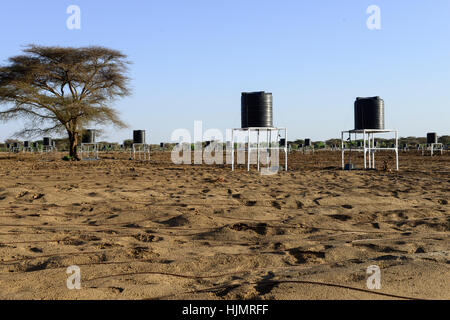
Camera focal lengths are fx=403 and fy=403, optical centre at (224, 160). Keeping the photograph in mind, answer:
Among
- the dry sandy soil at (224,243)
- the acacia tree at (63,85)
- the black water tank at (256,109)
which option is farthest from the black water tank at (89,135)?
the dry sandy soil at (224,243)

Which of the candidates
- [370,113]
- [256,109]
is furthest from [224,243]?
[370,113]

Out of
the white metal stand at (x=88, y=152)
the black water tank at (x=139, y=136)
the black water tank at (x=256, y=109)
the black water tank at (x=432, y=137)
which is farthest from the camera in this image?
the white metal stand at (x=88, y=152)

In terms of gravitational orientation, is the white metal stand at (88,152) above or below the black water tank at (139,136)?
below

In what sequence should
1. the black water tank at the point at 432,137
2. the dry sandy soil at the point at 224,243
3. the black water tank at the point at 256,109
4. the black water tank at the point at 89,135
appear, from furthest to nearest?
1. the black water tank at the point at 89,135
2. the black water tank at the point at 432,137
3. the black water tank at the point at 256,109
4. the dry sandy soil at the point at 224,243

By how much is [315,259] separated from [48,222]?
11.1 feet

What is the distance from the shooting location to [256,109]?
1346 cm

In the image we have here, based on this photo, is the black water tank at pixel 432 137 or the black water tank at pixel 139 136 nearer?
the black water tank at pixel 432 137

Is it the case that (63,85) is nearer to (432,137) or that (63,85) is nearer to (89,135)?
(89,135)

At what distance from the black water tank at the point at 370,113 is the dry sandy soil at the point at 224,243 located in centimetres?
635

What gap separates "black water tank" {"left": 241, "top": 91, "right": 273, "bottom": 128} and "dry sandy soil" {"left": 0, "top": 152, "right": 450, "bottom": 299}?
606 centimetres

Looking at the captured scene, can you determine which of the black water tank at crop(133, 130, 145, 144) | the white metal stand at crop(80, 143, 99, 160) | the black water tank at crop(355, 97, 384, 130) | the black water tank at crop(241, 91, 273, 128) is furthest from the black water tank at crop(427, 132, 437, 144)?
the white metal stand at crop(80, 143, 99, 160)

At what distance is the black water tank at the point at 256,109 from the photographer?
13.4 m

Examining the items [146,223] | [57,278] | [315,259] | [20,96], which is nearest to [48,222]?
[146,223]

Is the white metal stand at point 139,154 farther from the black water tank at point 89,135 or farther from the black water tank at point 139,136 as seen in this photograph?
the black water tank at point 89,135
